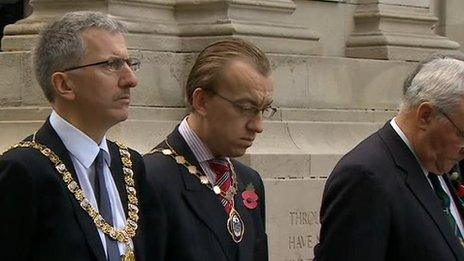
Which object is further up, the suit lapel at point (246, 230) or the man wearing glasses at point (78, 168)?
the man wearing glasses at point (78, 168)

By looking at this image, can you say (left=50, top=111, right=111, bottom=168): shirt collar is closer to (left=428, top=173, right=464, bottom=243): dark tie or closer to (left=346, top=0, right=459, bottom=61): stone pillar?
(left=428, top=173, right=464, bottom=243): dark tie

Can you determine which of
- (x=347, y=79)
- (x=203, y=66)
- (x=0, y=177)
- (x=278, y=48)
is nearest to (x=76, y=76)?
(x=0, y=177)

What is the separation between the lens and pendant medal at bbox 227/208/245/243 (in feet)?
15.1

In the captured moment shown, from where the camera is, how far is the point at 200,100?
4684 mm

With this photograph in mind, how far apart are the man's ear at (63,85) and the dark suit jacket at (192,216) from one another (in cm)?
60

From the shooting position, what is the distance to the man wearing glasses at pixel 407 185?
14.8 ft

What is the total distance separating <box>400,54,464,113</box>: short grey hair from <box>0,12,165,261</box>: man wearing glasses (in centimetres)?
117

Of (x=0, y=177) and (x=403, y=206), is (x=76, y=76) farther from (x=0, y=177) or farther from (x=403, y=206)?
(x=403, y=206)

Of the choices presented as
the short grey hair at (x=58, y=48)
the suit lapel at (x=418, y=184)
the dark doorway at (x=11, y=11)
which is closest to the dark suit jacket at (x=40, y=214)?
the short grey hair at (x=58, y=48)

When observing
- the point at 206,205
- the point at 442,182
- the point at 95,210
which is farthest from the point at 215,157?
the point at 442,182

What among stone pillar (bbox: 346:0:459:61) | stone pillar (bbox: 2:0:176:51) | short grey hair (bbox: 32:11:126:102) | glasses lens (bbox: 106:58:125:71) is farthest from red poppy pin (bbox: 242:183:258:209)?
stone pillar (bbox: 346:0:459:61)

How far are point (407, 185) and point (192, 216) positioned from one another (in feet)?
2.73

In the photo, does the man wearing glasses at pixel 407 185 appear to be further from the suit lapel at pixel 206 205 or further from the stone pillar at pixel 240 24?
the stone pillar at pixel 240 24

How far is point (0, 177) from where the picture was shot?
381 cm
